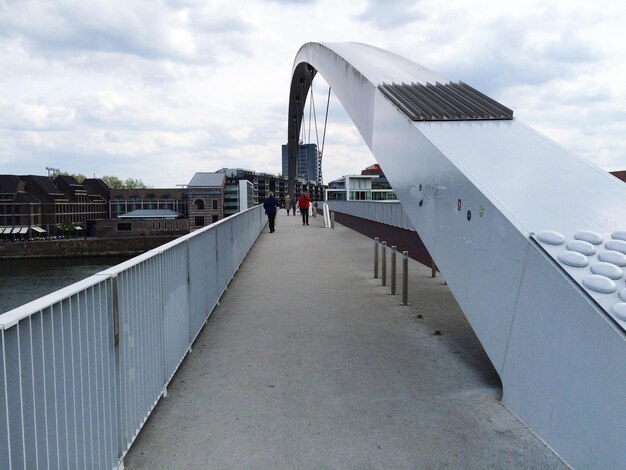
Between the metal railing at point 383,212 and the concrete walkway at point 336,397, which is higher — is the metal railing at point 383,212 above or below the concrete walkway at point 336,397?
above

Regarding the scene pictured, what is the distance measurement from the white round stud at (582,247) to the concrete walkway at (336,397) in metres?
1.31

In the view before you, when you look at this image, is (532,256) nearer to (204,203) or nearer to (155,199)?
(204,203)

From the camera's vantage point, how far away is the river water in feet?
149

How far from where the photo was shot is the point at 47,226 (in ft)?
333

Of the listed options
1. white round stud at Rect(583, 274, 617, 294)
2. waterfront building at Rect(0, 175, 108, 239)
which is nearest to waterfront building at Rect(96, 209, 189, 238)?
waterfront building at Rect(0, 175, 108, 239)

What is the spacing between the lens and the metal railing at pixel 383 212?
13305 mm

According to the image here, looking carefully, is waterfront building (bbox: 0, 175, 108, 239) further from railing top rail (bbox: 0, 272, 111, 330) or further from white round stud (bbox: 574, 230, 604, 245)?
white round stud (bbox: 574, 230, 604, 245)

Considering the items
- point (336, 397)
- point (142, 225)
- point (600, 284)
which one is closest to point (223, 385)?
point (336, 397)

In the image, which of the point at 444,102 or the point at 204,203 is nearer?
the point at 444,102

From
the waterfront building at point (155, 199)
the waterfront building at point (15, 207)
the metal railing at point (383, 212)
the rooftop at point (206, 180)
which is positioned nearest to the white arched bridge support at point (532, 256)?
the metal railing at point (383, 212)

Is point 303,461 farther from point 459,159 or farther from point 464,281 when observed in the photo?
point 459,159

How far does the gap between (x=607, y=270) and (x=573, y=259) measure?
22cm

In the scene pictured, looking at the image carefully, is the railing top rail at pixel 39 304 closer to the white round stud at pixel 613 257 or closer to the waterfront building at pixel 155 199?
the white round stud at pixel 613 257

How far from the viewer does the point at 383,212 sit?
16.0 metres
